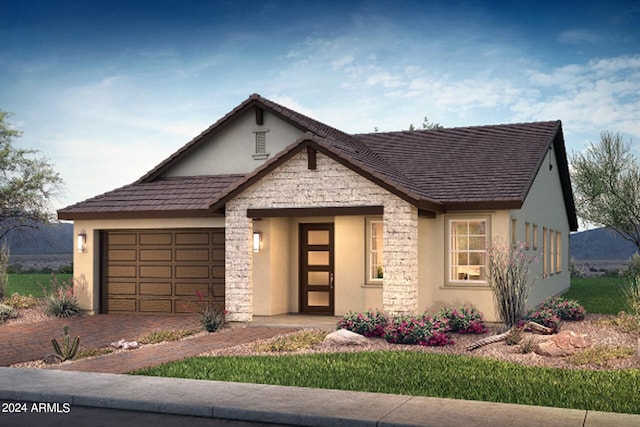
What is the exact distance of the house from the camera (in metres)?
17.7

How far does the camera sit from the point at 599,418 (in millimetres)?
8625

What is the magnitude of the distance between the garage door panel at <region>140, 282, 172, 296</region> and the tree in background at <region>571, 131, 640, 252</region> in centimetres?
2499

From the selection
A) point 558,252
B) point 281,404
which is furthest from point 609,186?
point 281,404

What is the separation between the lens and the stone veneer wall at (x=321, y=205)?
56.1 feet

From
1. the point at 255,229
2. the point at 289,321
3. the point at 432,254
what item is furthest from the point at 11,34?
the point at 432,254

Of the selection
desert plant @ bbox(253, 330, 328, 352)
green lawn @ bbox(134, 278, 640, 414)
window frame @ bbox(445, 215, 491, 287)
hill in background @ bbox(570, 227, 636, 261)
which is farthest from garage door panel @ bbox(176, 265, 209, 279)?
hill in background @ bbox(570, 227, 636, 261)

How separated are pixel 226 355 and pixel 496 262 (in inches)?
262

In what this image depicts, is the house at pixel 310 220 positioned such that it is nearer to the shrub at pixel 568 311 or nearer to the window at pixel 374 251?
the window at pixel 374 251

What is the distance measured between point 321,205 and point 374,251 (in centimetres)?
255

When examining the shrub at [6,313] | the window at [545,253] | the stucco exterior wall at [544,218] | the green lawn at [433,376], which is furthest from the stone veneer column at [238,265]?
the window at [545,253]

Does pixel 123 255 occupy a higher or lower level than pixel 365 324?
higher

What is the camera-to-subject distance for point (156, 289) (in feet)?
69.5

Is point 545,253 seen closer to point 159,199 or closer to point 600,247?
point 159,199

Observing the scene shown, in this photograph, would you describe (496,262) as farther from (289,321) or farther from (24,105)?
(24,105)
